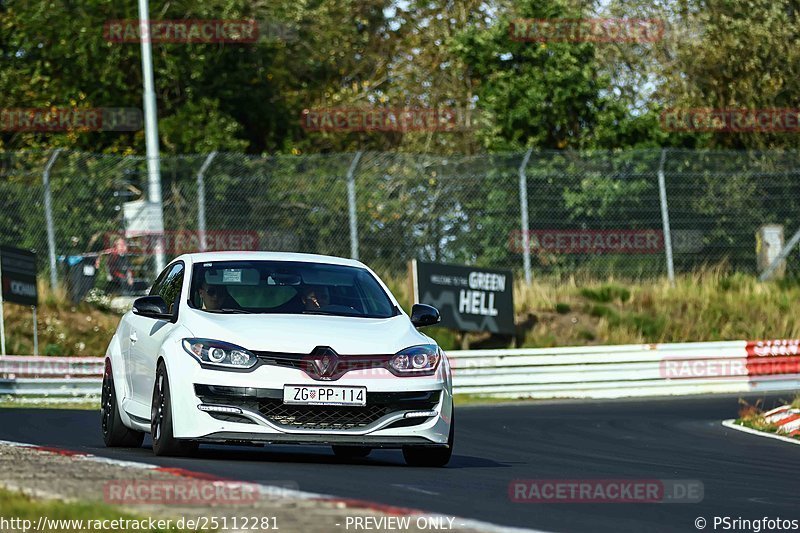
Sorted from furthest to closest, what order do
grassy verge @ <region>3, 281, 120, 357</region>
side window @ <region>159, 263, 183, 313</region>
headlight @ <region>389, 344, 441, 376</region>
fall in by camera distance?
grassy verge @ <region>3, 281, 120, 357</region>
side window @ <region>159, 263, 183, 313</region>
headlight @ <region>389, 344, 441, 376</region>

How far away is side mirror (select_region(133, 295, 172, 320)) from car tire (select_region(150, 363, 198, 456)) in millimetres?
394

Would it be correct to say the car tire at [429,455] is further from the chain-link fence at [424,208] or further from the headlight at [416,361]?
the chain-link fence at [424,208]

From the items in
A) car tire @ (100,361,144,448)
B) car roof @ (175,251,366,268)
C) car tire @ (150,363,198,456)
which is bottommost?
car tire @ (100,361,144,448)

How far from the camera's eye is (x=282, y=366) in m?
10.0

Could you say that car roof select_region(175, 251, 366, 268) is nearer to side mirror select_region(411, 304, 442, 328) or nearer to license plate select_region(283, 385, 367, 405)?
side mirror select_region(411, 304, 442, 328)

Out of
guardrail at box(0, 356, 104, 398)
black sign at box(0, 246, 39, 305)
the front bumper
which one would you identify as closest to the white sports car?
the front bumper

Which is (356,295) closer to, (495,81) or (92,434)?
(92,434)

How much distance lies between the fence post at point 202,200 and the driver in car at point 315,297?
49.7 ft

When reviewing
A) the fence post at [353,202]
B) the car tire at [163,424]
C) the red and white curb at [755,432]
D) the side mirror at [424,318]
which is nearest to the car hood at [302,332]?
the car tire at [163,424]

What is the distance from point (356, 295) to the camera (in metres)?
11.5

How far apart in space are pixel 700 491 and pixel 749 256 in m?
19.5

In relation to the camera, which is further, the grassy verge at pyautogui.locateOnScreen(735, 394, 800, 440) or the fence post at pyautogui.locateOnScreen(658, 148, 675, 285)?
the fence post at pyautogui.locateOnScreen(658, 148, 675, 285)

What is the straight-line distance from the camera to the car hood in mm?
10094

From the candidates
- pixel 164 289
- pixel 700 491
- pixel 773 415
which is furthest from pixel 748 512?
pixel 773 415
